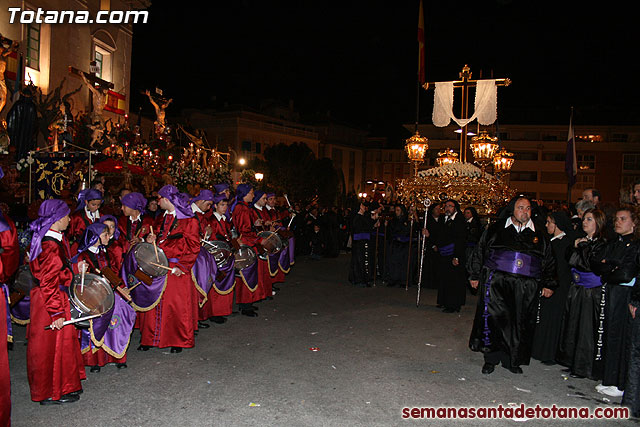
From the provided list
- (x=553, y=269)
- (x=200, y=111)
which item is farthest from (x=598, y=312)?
(x=200, y=111)

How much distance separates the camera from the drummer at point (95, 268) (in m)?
5.45

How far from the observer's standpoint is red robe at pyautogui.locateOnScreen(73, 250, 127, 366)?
546cm

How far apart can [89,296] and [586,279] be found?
5.61 m

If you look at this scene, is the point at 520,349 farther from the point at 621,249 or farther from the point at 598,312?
the point at 621,249

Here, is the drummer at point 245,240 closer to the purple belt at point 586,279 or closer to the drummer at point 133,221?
the drummer at point 133,221

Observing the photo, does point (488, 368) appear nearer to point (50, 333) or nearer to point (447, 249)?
point (447, 249)

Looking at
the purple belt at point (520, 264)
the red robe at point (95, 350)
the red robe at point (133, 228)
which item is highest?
the red robe at point (133, 228)

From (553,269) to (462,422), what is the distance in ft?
8.22

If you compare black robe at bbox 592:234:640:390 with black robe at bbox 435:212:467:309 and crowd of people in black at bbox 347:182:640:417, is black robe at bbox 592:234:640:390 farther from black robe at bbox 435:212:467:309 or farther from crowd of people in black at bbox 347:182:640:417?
black robe at bbox 435:212:467:309

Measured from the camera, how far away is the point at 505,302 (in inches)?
243

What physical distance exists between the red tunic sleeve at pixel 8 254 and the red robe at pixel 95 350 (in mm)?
1176

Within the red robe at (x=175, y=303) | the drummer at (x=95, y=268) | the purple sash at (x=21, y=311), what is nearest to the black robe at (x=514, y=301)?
the red robe at (x=175, y=303)

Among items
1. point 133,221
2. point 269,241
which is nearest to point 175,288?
point 133,221

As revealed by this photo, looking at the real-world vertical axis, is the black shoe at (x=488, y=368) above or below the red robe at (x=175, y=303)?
below
